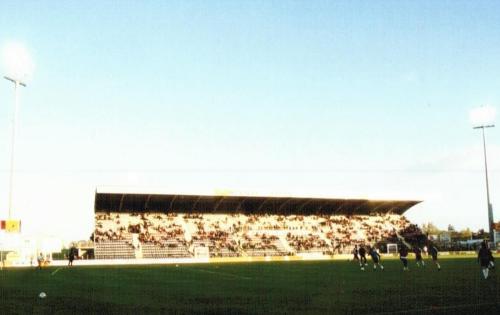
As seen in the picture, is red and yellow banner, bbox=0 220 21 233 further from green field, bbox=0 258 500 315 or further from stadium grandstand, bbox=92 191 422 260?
green field, bbox=0 258 500 315

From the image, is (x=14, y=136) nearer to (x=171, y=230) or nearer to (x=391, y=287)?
(x=171, y=230)

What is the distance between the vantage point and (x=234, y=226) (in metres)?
72.8

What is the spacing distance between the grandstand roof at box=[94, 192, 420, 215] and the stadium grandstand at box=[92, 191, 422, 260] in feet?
0.40

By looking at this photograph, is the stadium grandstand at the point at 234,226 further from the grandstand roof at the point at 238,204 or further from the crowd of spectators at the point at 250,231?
the grandstand roof at the point at 238,204

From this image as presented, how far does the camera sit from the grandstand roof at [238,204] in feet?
225

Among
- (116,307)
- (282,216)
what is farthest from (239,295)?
(282,216)

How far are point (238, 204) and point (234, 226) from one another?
335cm

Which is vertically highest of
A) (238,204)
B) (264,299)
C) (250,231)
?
(238,204)

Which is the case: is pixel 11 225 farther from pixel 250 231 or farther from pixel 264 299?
pixel 250 231

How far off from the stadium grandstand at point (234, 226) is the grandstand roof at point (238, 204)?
122 millimetres

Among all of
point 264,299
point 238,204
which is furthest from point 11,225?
point 238,204

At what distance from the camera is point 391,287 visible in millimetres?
20516

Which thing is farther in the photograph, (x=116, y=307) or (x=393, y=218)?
(x=393, y=218)

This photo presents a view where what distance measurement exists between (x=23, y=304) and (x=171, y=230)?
5221 cm
